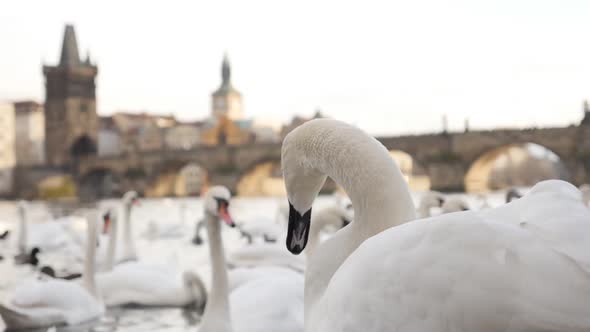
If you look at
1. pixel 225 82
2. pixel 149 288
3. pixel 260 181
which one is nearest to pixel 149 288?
pixel 149 288

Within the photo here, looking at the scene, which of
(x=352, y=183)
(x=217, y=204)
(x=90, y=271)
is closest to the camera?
(x=352, y=183)

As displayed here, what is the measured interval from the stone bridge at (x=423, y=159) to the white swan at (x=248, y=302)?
3162 cm

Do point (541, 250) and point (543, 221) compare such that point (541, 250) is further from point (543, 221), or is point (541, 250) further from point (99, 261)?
point (99, 261)

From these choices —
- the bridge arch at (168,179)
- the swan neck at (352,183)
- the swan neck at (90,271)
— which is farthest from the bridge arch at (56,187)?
the swan neck at (352,183)

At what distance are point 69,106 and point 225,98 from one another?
30.2m

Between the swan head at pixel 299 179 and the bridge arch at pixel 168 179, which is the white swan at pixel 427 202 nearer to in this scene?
the swan head at pixel 299 179

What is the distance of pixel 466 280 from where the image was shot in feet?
4.27

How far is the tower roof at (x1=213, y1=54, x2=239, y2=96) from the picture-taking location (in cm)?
8994

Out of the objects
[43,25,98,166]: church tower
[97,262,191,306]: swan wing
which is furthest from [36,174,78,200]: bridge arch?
[97,262,191,306]: swan wing

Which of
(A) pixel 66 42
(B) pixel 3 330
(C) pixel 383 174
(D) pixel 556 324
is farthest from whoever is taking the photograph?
(A) pixel 66 42

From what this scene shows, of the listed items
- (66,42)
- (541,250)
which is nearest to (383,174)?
(541,250)

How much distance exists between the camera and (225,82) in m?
91.1

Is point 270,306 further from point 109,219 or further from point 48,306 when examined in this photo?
point 109,219

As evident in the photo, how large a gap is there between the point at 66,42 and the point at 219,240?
212ft
